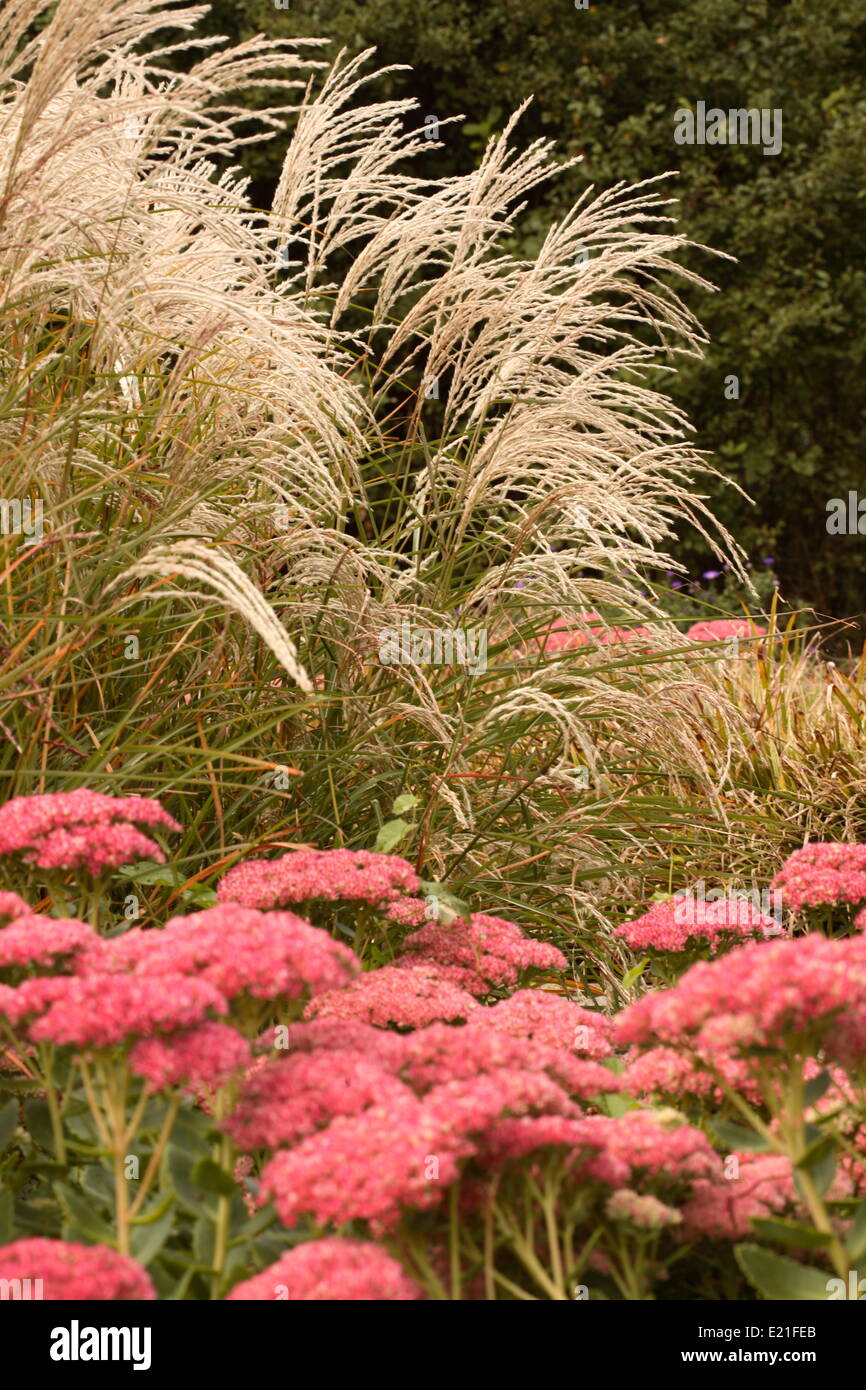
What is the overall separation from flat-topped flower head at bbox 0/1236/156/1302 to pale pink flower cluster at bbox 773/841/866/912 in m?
1.22

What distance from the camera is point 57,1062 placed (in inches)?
59.6

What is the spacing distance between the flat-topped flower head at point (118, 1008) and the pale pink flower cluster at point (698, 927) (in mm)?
978

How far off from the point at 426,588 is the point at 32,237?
3.49 ft

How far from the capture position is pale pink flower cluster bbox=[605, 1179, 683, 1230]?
4.06 feet

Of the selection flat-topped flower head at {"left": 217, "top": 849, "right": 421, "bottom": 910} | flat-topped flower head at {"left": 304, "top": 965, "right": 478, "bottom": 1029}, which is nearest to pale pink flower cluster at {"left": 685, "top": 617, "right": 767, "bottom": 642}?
flat-topped flower head at {"left": 217, "top": 849, "right": 421, "bottom": 910}

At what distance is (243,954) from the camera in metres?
1.30

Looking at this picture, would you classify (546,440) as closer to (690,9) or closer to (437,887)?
(437,887)

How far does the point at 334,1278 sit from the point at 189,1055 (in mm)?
236

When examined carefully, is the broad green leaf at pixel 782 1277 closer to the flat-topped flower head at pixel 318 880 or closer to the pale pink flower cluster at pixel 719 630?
the flat-topped flower head at pixel 318 880

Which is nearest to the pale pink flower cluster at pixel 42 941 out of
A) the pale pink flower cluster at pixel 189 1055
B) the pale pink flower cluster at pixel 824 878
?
the pale pink flower cluster at pixel 189 1055

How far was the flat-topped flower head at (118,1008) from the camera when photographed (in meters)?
1.21

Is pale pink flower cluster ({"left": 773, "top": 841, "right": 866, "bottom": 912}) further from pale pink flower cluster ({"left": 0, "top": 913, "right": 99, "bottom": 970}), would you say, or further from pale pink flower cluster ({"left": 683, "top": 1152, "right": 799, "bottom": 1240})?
pale pink flower cluster ({"left": 0, "top": 913, "right": 99, "bottom": 970})

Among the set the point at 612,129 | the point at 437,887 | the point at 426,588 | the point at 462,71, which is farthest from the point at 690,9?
the point at 437,887

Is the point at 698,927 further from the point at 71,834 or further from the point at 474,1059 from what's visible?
the point at 71,834
